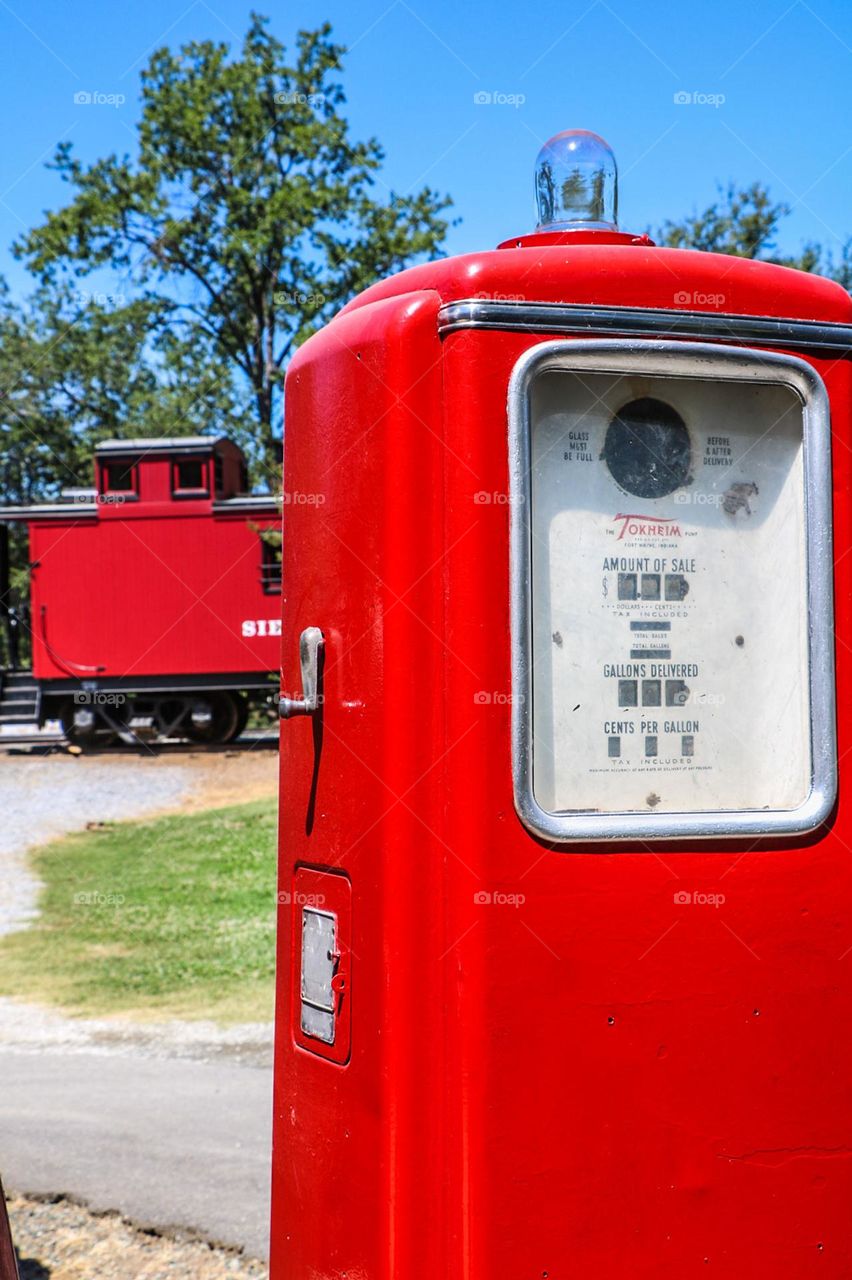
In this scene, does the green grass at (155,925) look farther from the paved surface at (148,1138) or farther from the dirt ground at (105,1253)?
the dirt ground at (105,1253)

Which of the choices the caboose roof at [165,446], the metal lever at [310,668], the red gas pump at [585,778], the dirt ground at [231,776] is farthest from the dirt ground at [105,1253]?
the caboose roof at [165,446]

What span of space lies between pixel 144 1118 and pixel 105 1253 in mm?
1118

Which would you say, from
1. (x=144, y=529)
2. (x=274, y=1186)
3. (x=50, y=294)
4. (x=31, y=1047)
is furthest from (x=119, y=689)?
(x=50, y=294)

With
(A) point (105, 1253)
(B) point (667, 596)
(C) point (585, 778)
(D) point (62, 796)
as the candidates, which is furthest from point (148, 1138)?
(D) point (62, 796)

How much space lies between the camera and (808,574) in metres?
2.37

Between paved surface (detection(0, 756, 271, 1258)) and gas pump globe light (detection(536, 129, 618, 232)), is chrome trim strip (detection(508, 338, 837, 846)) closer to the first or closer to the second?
gas pump globe light (detection(536, 129, 618, 232))

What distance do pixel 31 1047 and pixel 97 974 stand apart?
58.4 inches

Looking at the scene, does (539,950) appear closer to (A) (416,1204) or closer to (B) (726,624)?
(A) (416,1204)

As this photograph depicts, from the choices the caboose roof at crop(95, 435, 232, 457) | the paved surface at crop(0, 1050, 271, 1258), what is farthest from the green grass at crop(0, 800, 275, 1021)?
the caboose roof at crop(95, 435, 232, 457)

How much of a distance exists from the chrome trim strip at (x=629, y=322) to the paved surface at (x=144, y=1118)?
2.86 metres

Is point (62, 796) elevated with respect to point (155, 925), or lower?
elevated

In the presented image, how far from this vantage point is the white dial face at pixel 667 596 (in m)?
2.27

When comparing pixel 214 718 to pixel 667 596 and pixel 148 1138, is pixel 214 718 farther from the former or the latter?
pixel 667 596

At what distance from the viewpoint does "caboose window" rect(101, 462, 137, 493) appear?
1992 centimetres
